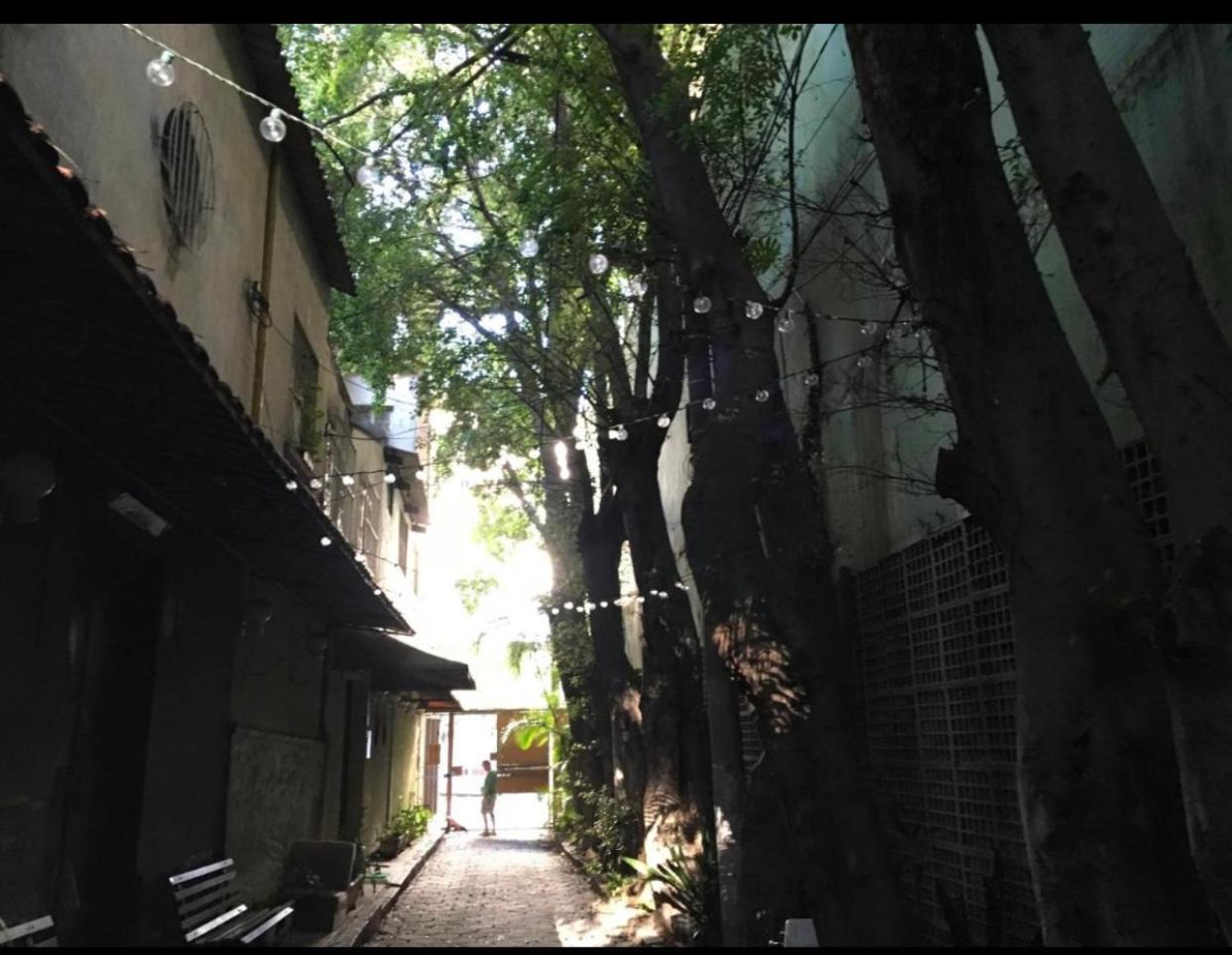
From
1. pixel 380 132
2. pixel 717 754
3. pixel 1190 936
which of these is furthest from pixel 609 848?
pixel 1190 936

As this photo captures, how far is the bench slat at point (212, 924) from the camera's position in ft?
25.6

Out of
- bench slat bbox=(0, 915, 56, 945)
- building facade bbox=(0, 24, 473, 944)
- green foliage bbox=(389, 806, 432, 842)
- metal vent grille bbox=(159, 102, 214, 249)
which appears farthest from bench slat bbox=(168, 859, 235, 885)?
green foliage bbox=(389, 806, 432, 842)

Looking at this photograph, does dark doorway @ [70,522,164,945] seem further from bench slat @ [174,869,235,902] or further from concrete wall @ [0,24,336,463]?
concrete wall @ [0,24,336,463]

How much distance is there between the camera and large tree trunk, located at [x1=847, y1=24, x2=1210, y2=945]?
350 cm

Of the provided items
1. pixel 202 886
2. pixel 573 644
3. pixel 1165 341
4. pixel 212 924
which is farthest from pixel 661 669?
pixel 1165 341

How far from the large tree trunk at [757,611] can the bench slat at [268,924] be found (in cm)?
388

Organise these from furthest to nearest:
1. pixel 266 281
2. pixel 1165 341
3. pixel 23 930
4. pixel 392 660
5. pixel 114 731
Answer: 1. pixel 392 660
2. pixel 266 281
3. pixel 114 731
4. pixel 23 930
5. pixel 1165 341

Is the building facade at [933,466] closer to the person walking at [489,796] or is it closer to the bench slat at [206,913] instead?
the bench slat at [206,913]

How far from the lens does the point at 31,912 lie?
6.24 metres

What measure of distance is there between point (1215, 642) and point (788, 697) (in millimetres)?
3161

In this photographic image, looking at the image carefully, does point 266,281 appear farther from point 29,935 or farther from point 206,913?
point 29,935

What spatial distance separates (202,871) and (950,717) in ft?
19.2

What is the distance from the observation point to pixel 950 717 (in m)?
7.64

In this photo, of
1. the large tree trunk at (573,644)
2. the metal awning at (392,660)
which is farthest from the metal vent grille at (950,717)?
the large tree trunk at (573,644)
